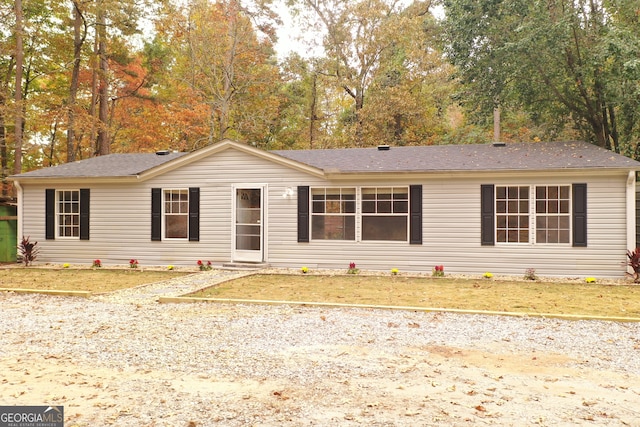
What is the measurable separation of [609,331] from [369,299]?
12.2ft

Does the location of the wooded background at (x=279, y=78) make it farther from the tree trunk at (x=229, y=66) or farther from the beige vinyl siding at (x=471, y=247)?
the beige vinyl siding at (x=471, y=247)

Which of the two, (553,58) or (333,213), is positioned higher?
(553,58)

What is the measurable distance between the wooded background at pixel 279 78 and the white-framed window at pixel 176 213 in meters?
7.47

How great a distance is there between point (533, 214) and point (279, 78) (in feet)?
57.0

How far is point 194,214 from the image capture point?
14.4m

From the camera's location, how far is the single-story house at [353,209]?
12.0 meters

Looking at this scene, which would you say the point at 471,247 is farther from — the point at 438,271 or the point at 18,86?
the point at 18,86

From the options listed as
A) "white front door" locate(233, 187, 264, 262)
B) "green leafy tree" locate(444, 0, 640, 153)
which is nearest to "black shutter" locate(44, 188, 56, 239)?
"white front door" locate(233, 187, 264, 262)

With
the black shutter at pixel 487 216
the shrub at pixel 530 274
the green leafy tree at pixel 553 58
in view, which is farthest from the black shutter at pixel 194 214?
the green leafy tree at pixel 553 58

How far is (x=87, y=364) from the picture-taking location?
16.3ft

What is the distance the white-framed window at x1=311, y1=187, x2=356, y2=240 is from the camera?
1369cm

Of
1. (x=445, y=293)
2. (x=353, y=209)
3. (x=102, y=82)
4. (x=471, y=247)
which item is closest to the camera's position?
(x=445, y=293)

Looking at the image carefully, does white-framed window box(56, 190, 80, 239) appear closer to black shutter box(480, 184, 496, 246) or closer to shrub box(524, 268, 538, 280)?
black shutter box(480, 184, 496, 246)

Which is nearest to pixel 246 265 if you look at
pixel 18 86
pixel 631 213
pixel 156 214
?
pixel 156 214
